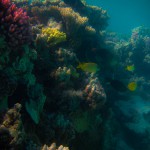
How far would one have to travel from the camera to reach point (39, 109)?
4613mm

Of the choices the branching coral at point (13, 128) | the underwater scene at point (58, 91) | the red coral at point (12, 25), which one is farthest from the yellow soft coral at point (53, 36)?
the branching coral at point (13, 128)

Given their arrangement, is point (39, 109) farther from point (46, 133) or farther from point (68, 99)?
point (68, 99)

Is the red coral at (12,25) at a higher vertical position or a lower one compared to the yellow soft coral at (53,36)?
lower

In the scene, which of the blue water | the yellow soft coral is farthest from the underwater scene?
the blue water

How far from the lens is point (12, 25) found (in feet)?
13.6

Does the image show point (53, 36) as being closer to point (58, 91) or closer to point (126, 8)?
point (58, 91)

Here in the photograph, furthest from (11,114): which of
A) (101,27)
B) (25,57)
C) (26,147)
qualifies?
(101,27)

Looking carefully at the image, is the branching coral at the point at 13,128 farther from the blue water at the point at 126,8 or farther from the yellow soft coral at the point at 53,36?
the blue water at the point at 126,8

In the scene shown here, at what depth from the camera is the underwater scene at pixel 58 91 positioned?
13.5 feet

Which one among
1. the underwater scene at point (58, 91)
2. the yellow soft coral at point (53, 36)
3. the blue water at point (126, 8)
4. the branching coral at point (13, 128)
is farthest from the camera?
the blue water at point (126, 8)

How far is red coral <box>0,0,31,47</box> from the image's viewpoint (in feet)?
13.5

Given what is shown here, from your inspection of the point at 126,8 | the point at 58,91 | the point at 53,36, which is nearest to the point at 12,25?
the point at 53,36

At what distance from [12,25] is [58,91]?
2082 mm

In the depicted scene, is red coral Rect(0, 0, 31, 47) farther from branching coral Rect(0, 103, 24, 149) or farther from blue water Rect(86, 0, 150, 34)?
blue water Rect(86, 0, 150, 34)
